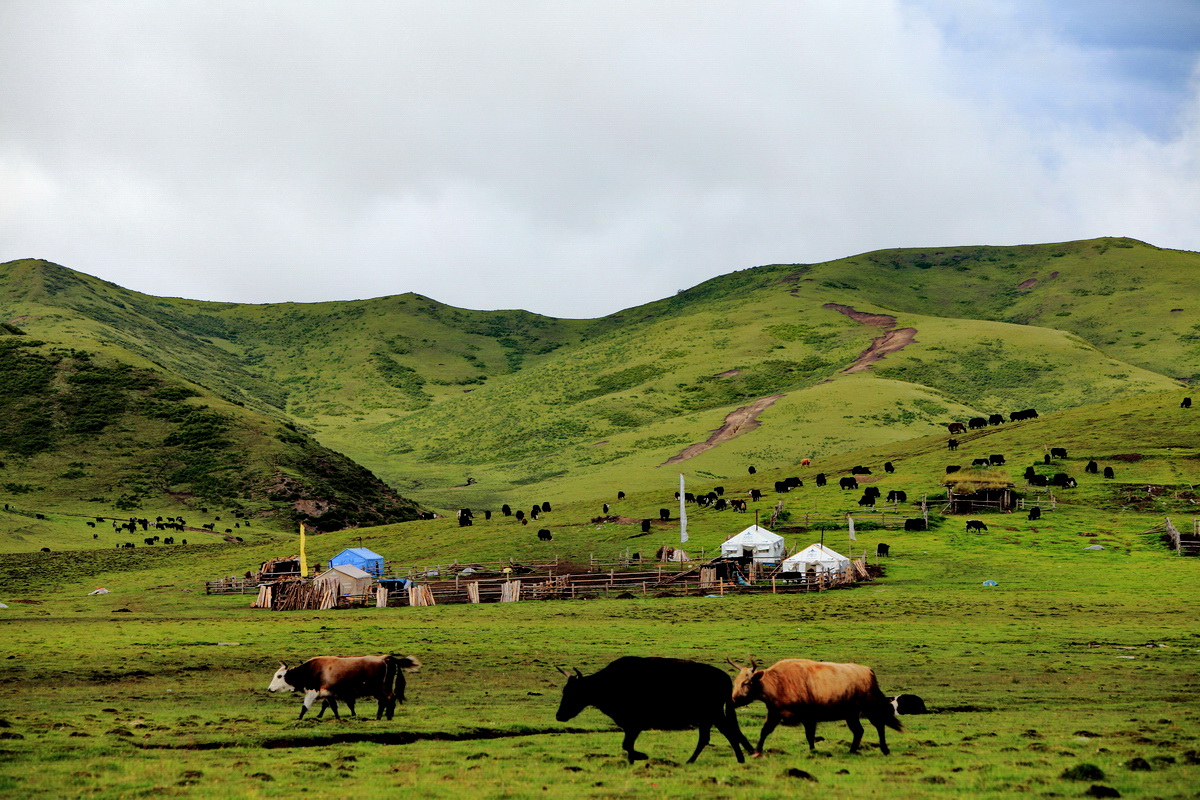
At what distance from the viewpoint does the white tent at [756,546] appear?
6706cm

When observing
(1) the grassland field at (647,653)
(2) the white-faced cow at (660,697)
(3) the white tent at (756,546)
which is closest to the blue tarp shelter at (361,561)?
(1) the grassland field at (647,653)

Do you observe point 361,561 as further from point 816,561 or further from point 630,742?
point 630,742

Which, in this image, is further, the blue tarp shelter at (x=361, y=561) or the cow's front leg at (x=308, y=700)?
the blue tarp shelter at (x=361, y=561)

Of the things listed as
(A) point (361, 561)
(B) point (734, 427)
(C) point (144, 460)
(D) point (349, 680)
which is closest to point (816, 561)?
(A) point (361, 561)

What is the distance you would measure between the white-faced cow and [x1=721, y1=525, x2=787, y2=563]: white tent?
51.8 meters

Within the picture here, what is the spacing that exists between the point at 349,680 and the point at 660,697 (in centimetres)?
825

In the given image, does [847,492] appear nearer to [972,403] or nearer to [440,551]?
[440,551]

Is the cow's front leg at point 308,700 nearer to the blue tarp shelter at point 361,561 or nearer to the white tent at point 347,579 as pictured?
the white tent at point 347,579

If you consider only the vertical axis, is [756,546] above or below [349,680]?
above

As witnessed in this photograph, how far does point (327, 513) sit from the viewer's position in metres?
133

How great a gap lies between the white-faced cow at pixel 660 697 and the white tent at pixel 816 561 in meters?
47.2

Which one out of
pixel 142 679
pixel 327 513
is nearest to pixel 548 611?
pixel 142 679

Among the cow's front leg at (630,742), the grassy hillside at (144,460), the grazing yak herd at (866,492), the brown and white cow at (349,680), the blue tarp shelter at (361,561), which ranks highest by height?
the grassy hillside at (144,460)

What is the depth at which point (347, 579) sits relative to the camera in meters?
62.2
